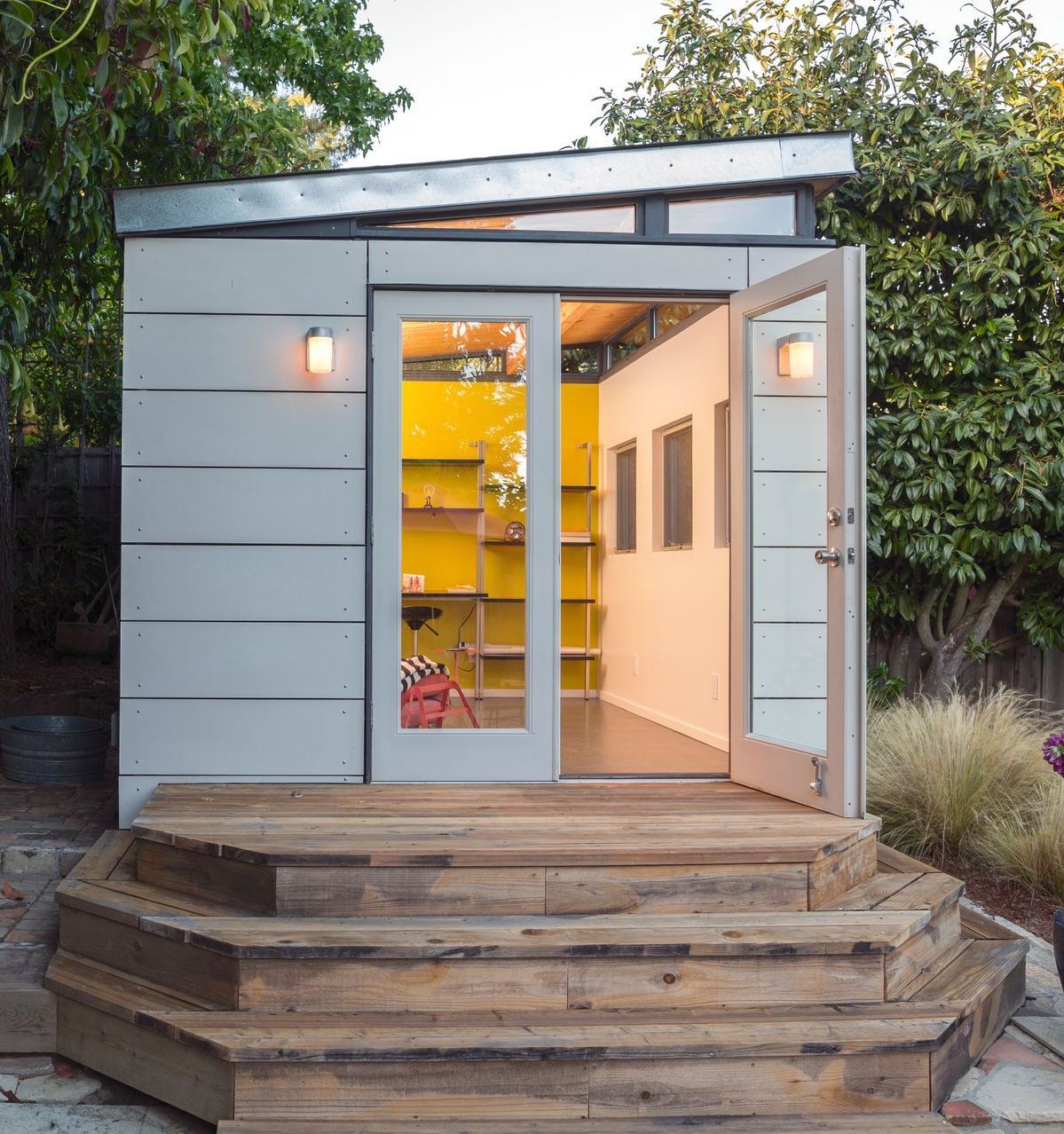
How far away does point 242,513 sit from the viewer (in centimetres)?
418

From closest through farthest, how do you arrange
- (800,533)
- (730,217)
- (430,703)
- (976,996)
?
(976,996) < (800,533) < (430,703) < (730,217)

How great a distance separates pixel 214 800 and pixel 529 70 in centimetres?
1286

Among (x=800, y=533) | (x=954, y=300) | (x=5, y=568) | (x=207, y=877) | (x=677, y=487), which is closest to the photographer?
(x=207, y=877)

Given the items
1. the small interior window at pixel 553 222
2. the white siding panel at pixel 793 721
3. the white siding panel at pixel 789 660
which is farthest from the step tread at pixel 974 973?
the small interior window at pixel 553 222

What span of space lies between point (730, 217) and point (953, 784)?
2658mm

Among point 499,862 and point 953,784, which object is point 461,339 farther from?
point 953,784

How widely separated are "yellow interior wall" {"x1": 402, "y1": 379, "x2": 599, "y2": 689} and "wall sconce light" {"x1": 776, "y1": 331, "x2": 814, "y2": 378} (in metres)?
1.03

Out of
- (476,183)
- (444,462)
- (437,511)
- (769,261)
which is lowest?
(437,511)

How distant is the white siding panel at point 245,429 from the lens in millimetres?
4145

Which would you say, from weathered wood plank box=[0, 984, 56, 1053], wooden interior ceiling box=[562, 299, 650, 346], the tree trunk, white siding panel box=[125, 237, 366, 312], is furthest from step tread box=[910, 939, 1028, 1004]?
the tree trunk

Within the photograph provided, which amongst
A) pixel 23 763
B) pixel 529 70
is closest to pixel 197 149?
pixel 23 763

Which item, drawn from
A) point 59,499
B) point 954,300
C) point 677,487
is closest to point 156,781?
point 677,487

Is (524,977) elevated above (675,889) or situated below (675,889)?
below

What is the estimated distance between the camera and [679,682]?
605 centimetres
